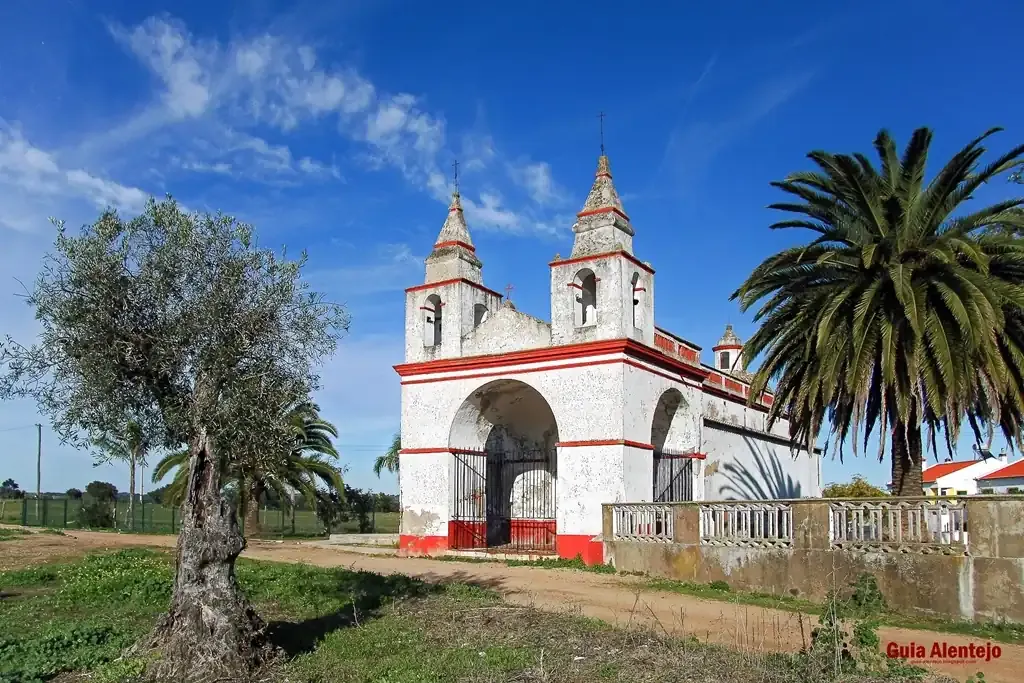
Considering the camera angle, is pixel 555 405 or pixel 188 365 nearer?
pixel 188 365

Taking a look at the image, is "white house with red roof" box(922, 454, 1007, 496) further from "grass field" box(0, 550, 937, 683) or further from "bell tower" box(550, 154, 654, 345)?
"grass field" box(0, 550, 937, 683)

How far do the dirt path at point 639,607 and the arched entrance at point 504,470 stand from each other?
94.0 inches

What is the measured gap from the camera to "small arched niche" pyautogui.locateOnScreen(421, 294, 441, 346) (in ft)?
78.1

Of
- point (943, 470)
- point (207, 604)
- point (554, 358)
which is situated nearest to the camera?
point (207, 604)

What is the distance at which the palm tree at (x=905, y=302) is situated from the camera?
14781 millimetres

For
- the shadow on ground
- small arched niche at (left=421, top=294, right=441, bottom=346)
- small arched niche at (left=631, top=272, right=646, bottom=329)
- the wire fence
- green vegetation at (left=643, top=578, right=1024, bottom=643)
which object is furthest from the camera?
the wire fence

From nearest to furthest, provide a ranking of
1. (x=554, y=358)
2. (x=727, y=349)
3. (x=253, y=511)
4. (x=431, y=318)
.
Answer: (x=554, y=358) < (x=431, y=318) < (x=253, y=511) < (x=727, y=349)

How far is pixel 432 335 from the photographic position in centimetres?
2397

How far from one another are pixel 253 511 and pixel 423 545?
10.3m

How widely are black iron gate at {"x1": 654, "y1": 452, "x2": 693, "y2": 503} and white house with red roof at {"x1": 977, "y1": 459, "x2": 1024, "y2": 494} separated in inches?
1528

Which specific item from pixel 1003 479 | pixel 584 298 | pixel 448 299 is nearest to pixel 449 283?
pixel 448 299

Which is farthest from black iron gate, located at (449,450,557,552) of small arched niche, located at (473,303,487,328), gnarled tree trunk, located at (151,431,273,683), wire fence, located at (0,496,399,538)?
gnarled tree trunk, located at (151,431,273,683)

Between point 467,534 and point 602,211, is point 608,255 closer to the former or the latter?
point 602,211

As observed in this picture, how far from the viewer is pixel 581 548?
20078 mm
